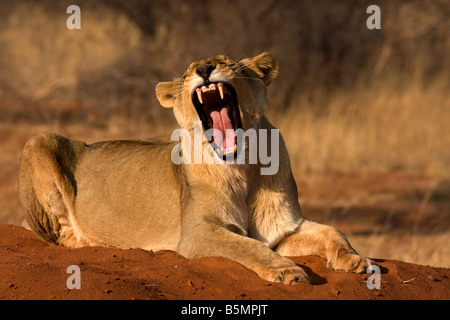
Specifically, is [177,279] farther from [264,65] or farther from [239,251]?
[264,65]

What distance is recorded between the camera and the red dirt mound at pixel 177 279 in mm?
4281

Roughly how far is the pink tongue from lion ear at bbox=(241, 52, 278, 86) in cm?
40

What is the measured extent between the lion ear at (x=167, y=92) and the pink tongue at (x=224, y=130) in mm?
434

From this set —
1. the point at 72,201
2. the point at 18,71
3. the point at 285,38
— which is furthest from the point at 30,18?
the point at 72,201

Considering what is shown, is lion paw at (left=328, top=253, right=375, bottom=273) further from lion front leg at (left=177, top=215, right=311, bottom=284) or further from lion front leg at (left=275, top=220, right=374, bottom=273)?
lion front leg at (left=177, top=215, right=311, bottom=284)

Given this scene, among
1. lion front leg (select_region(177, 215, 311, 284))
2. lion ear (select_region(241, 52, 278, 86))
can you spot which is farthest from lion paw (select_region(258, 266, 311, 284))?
lion ear (select_region(241, 52, 278, 86))

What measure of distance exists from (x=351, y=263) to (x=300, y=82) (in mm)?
10902

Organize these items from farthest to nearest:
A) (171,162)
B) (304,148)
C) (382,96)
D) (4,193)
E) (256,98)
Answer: (382,96), (304,148), (4,193), (171,162), (256,98)

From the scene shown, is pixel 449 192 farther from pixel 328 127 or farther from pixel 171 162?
pixel 171 162

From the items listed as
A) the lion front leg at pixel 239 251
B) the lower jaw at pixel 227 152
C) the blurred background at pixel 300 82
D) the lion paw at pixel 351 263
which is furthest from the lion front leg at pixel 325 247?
the blurred background at pixel 300 82

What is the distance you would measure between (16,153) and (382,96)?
21.3ft

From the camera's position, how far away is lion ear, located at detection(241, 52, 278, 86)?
5.66 metres

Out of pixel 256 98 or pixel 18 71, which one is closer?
pixel 256 98

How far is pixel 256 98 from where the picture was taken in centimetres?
548
